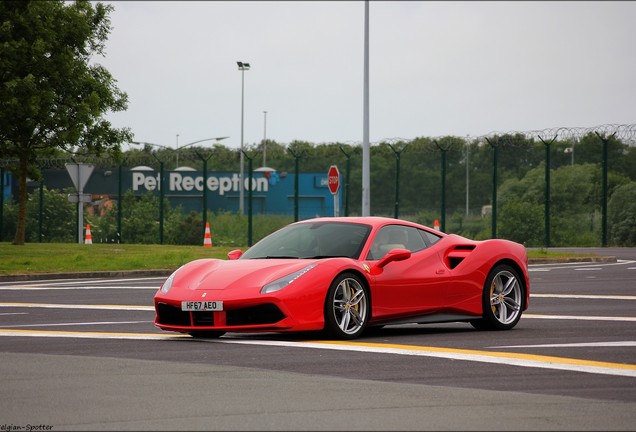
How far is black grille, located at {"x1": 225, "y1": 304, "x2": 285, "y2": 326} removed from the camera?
12.1 m

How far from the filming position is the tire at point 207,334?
41.8 ft

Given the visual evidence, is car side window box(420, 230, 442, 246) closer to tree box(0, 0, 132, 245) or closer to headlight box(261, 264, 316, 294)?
headlight box(261, 264, 316, 294)

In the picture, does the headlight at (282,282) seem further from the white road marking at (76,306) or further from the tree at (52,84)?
the tree at (52,84)

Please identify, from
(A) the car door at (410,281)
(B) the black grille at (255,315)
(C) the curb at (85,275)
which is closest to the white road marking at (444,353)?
(B) the black grille at (255,315)

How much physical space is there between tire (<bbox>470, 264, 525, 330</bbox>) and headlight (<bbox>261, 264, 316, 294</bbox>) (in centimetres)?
244

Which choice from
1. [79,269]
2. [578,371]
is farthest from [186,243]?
[578,371]

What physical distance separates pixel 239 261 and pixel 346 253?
43.7 inches

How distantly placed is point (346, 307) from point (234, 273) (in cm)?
115

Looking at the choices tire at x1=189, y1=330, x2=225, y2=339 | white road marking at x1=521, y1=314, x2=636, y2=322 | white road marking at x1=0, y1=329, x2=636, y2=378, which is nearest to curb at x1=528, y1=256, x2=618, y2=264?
white road marking at x1=521, y1=314, x2=636, y2=322

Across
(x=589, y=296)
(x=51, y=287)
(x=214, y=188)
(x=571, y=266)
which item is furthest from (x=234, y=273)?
(x=214, y=188)

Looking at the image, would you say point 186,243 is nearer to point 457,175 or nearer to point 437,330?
point 457,175

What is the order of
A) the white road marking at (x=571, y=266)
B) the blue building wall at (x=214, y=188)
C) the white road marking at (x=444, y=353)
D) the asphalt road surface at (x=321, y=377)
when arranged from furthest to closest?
the blue building wall at (x=214, y=188), the white road marking at (x=571, y=266), the white road marking at (x=444, y=353), the asphalt road surface at (x=321, y=377)

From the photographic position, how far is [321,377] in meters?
9.48

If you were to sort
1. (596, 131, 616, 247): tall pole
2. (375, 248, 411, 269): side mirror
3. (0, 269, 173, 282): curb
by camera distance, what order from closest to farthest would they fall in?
(375, 248, 411, 269): side mirror
(0, 269, 173, 282): curb
(596, 131, 616, 247): tall pole
